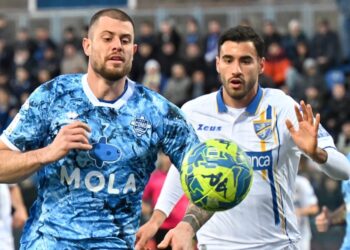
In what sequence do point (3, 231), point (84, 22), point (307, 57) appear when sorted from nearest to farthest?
point (3, 231), point (307, 57), point (84, 22)

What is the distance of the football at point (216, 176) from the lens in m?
6.87

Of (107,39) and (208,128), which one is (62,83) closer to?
(107,39)

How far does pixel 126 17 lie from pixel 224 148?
42.0 inches

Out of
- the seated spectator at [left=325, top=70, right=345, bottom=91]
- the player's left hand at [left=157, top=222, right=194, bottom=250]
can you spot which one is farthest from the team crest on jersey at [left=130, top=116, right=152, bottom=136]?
the seated spectator at [left=325, top=70, right=345, bottom=91]

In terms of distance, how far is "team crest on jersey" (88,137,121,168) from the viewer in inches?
272

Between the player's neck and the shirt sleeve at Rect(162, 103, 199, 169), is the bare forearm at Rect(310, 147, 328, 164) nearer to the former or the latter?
the shirt sleeve at Rect(162, 103, 199, 169)

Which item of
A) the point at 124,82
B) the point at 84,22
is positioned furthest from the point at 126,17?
the point at 84,22

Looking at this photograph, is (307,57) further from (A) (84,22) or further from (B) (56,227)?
(B) (56,227)

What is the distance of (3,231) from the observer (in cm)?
1174

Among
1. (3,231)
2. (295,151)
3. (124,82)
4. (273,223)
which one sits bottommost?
(3,231)

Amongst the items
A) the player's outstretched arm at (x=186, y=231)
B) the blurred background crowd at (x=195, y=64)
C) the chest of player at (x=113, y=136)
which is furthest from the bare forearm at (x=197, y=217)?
the blurred background crowd at (x=195, y=64)

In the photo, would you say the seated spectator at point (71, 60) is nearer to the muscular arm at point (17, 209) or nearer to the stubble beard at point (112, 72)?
the muscular arm at point (17, 209)

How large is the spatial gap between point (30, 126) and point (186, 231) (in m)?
1.20

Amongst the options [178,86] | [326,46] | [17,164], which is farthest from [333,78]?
[17,164]
